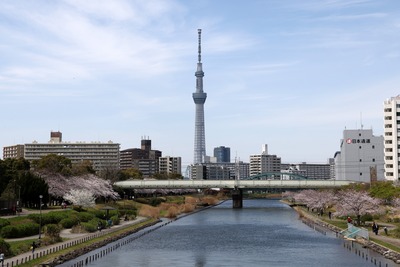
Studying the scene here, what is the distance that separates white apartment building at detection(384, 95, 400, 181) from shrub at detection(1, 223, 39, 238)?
13229 cm

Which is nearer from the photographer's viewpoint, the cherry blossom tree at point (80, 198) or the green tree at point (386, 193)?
the green tree at point (386, 193)

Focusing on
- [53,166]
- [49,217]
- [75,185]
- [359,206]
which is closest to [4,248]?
[49,217]

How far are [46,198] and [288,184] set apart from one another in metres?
79.8

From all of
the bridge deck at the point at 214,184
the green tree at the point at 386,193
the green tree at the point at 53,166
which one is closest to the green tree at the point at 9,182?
the green tree at the point at 53,166

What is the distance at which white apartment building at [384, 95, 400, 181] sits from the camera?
179 metres

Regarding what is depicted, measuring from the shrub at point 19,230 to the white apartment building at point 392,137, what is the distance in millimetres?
132291

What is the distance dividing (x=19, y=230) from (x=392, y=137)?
140 m

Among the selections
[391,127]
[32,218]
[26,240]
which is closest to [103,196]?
[32,218]

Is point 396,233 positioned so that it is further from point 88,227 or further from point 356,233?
point 88,227

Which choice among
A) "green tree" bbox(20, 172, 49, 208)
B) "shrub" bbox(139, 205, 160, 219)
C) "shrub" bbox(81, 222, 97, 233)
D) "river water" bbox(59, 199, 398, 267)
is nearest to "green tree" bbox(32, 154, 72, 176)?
"shrub" bbox(139, 205, 160, 219)

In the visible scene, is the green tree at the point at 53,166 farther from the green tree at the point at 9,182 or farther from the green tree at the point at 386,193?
the green tree at the point at 386,193

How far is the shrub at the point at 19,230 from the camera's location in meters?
65.6

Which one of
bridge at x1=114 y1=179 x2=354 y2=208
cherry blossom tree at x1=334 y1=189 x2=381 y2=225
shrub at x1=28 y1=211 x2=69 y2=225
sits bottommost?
shrub at x1=28 y1=211 x2=69 y2=225

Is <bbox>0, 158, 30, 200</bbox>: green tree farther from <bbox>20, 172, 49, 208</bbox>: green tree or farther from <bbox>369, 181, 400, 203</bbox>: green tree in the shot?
<bbox>369, 181, 400, 203</bbox>: green tree
